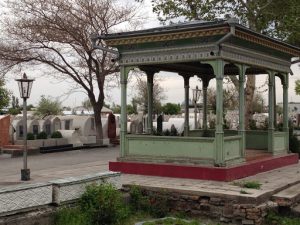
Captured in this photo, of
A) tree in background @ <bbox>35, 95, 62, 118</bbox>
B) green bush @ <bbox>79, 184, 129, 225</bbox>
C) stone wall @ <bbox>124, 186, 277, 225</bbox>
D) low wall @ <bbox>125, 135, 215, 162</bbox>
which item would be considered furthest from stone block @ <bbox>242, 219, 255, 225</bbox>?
tree in background @ <bbox>35, 95, 62, 118</bbox>

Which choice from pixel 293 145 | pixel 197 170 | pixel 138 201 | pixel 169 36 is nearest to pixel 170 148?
pixel 197 170

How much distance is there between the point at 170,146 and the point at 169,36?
2.72 metres

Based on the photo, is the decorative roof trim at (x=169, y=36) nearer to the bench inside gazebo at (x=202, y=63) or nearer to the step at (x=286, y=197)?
the bench inside gazebo at (x=202, y=63)

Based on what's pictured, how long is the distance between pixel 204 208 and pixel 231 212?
60cm

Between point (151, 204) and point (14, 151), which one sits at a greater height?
point (14, 151)

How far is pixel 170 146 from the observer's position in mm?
12367

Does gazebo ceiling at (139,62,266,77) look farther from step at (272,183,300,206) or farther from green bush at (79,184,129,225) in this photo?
green bush at (79,184,129,225)

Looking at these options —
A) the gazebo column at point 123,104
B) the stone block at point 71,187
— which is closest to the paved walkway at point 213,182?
the gazebo column at point 123,104

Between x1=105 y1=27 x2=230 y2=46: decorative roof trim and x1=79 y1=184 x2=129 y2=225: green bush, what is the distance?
4448 millimetres

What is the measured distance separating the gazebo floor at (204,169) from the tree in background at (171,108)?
63043mm

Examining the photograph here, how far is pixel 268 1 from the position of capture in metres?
20.9

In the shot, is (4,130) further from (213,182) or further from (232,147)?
(213,182)

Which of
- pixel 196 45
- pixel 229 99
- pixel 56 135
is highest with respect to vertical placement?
pixel 229 99

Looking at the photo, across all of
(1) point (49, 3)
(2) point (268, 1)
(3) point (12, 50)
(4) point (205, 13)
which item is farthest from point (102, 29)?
(2) point (268, 1)
